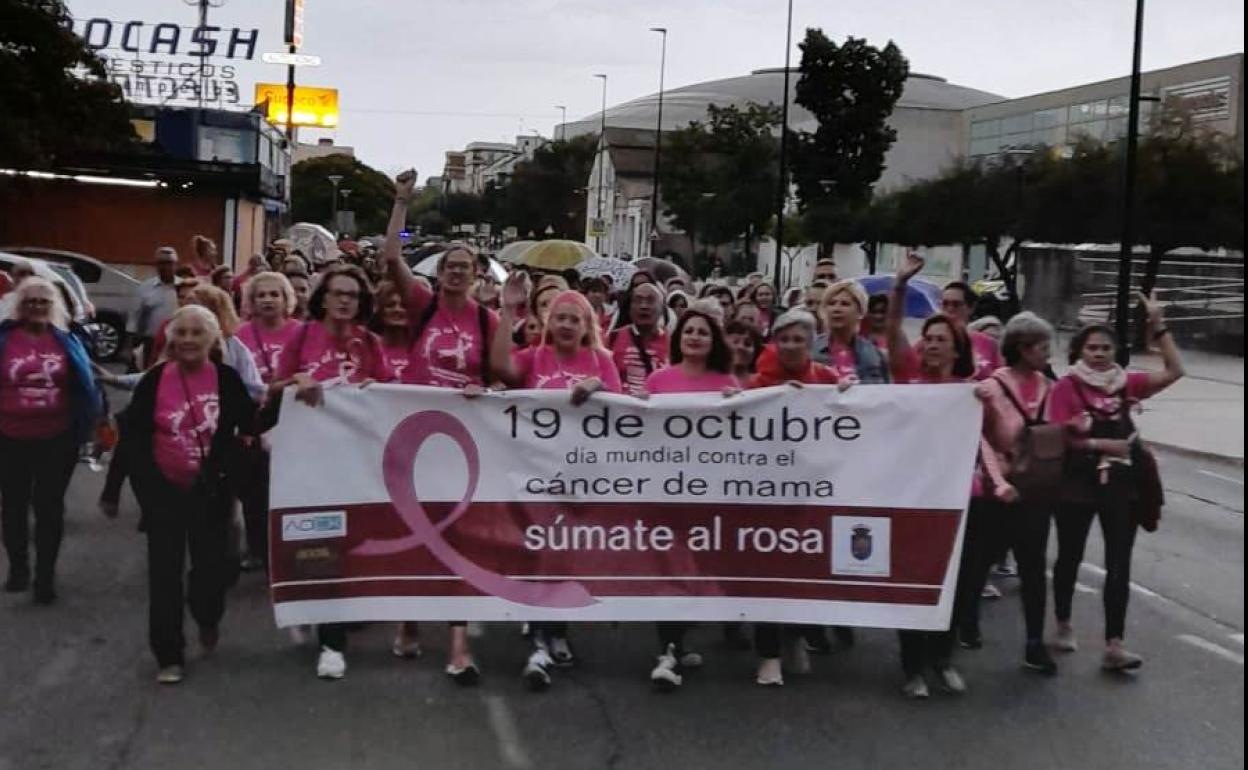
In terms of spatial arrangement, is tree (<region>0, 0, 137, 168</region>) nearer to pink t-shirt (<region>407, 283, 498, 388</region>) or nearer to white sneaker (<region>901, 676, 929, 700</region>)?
pink t-shirt (<region>407, 283, 498, 388</region>)

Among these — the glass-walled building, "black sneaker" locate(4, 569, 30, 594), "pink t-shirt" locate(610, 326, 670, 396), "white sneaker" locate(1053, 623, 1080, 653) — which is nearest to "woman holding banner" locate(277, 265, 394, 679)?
"pink t-shirt" locate(610, 326, 670, 396)

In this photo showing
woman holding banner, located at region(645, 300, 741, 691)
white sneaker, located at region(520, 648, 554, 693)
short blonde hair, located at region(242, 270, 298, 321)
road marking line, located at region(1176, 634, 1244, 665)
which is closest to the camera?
white sneaker, located at region(520, 648, 554, 693)

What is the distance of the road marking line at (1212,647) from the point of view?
26.2ft

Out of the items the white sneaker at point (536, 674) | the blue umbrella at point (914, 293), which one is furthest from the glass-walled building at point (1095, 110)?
the white sneaker at point (536, 674)

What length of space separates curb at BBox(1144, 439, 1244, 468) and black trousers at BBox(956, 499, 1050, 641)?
1126cm

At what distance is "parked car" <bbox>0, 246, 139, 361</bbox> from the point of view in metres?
23.6

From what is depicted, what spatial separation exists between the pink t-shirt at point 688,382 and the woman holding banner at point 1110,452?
4.97 ft

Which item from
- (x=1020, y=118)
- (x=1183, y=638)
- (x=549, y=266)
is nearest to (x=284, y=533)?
(x=1183, y=638)

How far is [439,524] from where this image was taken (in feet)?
23.1

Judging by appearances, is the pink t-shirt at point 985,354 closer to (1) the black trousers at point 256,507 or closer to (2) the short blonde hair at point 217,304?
(1) the black trousers at point 256,507

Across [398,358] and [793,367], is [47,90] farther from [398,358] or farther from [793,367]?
[793,367]

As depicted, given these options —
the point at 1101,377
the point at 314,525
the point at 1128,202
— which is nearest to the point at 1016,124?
the point at 1128,202

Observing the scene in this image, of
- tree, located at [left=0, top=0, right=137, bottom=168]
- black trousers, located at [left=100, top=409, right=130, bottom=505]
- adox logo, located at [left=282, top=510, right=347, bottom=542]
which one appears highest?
tree, located at [left=0, top=0, right=137, bottom=168]

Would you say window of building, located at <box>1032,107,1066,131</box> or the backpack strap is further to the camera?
window of building, located at <box>1032,107,1066,131</box>
